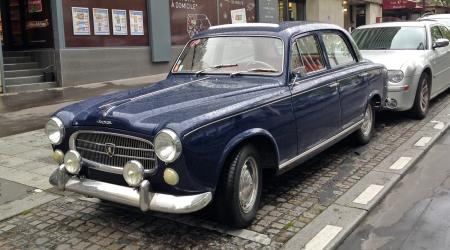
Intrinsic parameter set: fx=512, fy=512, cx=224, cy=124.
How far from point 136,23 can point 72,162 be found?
1087 cm

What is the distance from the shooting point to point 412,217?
448 cm

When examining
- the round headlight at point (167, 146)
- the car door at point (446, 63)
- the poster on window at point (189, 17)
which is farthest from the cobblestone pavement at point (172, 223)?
the poster on window at point (189, 17)

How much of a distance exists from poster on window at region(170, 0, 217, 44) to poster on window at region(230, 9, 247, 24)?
1.13m

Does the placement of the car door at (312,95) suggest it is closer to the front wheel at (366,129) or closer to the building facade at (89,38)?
the front wheel at (366,129)

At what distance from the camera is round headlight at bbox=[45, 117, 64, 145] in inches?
168

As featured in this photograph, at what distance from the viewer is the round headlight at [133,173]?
374 centimetres

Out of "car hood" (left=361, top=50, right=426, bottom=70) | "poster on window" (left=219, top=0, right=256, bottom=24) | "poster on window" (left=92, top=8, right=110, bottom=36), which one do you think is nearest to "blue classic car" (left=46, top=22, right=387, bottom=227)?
"car hood" (left=361, top=50, right=426, bottom=70)

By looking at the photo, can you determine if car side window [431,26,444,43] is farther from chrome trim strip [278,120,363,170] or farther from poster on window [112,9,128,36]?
poster on window [112,9,128,36]

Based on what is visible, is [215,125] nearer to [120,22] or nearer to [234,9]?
→ [120,22]

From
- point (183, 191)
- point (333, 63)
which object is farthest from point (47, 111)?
point (183, 191)

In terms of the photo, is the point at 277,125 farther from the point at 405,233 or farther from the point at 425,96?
the point at 425,96

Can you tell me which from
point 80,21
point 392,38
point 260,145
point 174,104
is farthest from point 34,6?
point 260,145

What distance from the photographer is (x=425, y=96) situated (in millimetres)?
8383

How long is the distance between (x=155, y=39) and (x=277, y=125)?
36.5 feet
